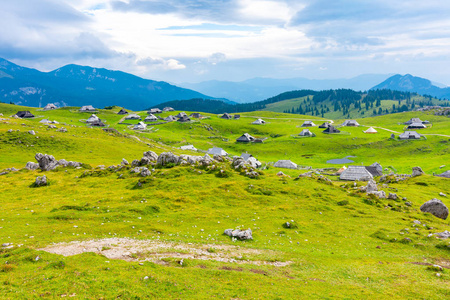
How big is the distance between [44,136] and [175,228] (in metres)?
78.3

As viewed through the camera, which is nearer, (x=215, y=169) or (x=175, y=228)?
(x=175, y=228)

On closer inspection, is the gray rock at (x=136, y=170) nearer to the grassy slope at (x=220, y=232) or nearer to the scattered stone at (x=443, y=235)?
the grassy slope at (x=220, y=232)

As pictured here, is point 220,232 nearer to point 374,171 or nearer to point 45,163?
point 45,163

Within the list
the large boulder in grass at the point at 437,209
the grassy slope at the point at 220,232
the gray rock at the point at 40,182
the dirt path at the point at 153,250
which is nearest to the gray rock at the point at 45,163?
the grassy slope at the point at 220,232

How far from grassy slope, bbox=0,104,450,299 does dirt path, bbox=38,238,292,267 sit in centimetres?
108

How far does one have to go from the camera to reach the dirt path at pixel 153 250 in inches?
834

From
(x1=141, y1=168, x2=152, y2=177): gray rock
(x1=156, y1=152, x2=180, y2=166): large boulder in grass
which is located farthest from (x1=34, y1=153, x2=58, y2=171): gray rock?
(x1=156, y1=152, x2=180, y2=166): large boulder in grass

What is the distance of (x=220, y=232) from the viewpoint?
28.9 metres

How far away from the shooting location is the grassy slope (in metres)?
17.1

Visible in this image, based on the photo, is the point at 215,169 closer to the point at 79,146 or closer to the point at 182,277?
the point at 182,277

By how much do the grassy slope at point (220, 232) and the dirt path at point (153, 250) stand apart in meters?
1.08

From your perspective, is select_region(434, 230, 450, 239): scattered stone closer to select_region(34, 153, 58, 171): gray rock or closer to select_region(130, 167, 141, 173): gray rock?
select_region(130, 167, 141, 173): gray rock

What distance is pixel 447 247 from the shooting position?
2789cm

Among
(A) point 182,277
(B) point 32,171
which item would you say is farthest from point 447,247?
(B) point 32,171
